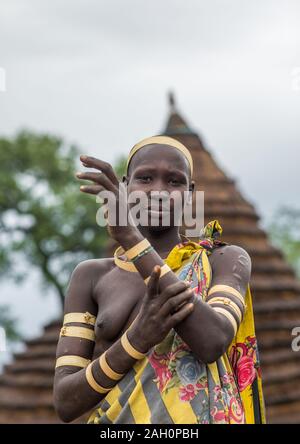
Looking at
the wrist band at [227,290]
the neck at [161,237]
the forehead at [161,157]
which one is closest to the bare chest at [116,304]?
the neck at [161,237]

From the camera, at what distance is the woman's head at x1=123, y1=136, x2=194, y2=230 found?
106 inches

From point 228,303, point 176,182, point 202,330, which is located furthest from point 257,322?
point 202,330

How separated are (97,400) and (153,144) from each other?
0.85m

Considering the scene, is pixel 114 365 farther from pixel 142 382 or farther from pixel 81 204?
pixel 81 204

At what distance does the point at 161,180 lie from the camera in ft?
8.89

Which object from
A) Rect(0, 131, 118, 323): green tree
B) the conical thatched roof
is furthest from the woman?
Rect(0, 131, 118, 323): green tree

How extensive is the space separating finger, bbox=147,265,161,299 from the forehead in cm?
48

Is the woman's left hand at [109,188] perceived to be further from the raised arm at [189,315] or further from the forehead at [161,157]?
the forehead at [161,157]

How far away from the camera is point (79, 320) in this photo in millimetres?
2768

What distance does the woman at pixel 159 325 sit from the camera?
2.42 meters

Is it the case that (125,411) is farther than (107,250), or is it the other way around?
(107,250)

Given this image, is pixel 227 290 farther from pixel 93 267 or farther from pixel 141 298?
pixel 93 267

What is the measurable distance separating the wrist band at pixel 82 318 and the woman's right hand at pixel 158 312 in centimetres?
33

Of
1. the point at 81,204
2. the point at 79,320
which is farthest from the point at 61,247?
the point at 79,320
